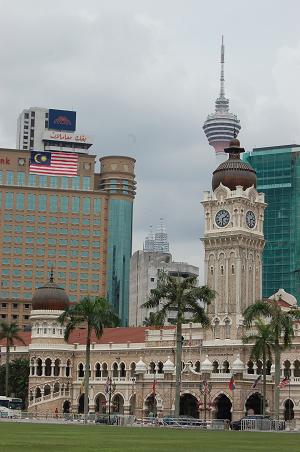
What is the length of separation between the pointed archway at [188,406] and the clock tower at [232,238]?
10137 millimetres

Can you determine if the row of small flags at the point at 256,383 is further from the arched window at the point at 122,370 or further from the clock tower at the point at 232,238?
the arched window at the point at 122,370

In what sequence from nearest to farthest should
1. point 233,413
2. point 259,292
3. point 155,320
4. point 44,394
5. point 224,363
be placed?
point 155,320 < point 233,413 < point 224,363 < point 259,292 < point 44,394

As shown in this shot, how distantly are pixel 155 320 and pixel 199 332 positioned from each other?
94.7 ft

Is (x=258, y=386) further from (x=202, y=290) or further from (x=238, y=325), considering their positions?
(x=202, y=290)

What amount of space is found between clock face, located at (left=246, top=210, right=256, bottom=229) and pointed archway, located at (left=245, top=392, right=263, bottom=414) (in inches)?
892

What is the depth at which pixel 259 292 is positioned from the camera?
128375mm

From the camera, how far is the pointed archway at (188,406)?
118 meters

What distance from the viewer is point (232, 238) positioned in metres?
126

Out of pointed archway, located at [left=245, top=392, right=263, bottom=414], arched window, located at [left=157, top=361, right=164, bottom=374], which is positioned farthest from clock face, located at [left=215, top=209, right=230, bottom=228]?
pointed archway, located at [left=245, top=392, right=263, bottom=414]

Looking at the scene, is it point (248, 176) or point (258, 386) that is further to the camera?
point (248, 176)

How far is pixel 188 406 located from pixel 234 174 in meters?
27.7

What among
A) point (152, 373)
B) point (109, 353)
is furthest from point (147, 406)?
point (109, 353)

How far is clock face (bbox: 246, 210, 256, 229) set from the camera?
420 feet

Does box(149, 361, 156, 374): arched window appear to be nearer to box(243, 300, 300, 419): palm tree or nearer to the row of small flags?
the row of small flags
